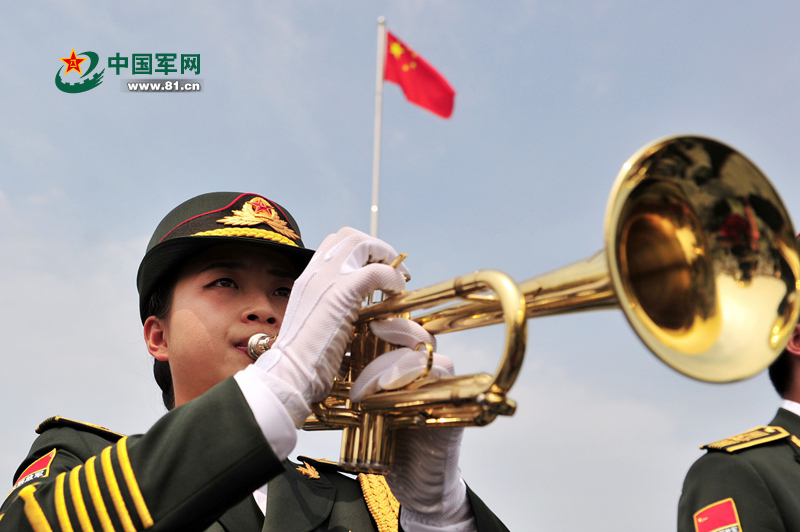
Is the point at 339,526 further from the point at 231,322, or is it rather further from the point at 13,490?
the point at 13,490

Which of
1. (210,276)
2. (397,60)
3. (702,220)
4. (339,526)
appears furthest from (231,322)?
(397,60)

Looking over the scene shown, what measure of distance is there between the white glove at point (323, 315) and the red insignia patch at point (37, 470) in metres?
0.89

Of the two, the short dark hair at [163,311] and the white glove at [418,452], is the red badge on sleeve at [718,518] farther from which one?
the short dark hair at [163,311]

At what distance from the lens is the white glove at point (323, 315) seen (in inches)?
95.0

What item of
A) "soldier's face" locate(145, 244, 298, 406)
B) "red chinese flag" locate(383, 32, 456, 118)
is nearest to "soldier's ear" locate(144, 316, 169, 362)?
"soldier's face" locate(145, 244, 298, 406)

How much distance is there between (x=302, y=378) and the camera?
2.42 meters

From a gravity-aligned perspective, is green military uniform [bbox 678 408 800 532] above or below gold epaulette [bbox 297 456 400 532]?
below

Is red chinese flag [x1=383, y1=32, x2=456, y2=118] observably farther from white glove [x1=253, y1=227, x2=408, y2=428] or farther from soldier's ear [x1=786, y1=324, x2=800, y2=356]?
white glove [x1=253, y1=227, x2=408, y2=428]

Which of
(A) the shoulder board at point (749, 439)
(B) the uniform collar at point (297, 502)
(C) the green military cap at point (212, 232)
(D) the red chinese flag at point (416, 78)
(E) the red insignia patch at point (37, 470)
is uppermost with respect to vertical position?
(D) the red chinese flag at point (416, 78)

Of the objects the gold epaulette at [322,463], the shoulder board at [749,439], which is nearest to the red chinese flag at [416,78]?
the shoulder board at [749,439]

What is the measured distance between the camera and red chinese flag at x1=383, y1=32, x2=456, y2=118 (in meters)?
10.6

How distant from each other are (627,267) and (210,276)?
6.15ft

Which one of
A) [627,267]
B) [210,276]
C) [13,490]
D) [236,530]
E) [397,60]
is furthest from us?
[397,60]

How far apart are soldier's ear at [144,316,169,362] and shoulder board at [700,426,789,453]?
10.4 feet
